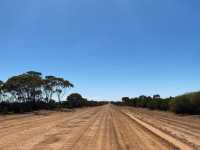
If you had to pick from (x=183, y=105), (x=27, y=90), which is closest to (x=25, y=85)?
(x=27, y=90)

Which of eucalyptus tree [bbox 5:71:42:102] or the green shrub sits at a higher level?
eucalyptus tree [bbox 5:71:42:102]

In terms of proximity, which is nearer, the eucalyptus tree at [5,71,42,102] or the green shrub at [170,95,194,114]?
the green shrub at [170,95,194,114]

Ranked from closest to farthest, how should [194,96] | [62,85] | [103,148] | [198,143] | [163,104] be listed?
[103,148] → [198,143] → [194,96] → [163,104] → [62,85]

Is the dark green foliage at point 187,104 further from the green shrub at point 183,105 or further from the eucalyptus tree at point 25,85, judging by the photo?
the eucalyptus tree at point 25,85

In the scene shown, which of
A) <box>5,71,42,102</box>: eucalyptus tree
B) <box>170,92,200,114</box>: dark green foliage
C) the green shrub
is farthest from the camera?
<box>5,71,42,102</box>: eucalyptus tree

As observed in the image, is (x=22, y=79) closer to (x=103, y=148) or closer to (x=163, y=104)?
(x=163, y=104)

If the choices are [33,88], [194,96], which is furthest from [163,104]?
[33,88]

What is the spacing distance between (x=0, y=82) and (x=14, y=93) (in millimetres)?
7596

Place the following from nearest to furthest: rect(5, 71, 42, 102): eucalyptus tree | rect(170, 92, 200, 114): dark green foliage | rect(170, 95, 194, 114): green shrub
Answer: rect(170, 92, 200, 114): dark green foliage, rect(170, 95, 194, 114): green shrub, rect(5, 71, 42, 102): eucalyptus tree

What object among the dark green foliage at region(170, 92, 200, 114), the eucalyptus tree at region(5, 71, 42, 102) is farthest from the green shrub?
the eucalyptus tree at region(5, 71, 42, 102)

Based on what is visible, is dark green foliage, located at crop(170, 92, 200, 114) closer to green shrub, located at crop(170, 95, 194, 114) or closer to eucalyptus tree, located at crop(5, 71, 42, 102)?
green shrub, located at crop(170, 95, 194, 114)

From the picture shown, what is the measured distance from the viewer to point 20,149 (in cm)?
1312

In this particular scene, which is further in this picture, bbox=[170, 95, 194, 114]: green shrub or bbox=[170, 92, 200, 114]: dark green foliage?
bbox=[170, 95, 194, 114]: green shrub

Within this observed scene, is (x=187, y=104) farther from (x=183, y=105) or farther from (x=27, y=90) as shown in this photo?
(x=27, y=90)
